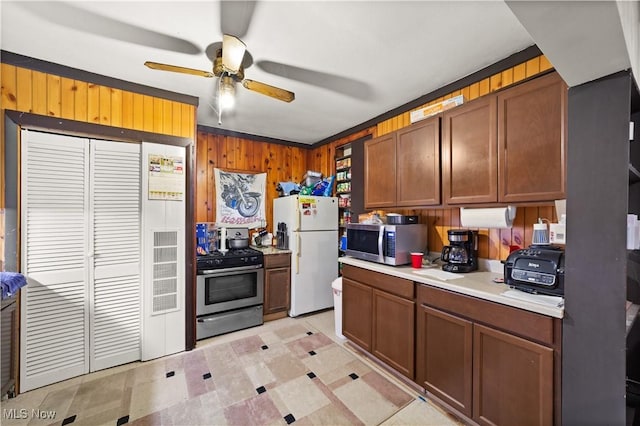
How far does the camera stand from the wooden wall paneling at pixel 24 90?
6.32 ft

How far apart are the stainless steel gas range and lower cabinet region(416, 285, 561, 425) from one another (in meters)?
1.92

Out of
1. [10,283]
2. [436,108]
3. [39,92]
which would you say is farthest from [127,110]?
[436,108]

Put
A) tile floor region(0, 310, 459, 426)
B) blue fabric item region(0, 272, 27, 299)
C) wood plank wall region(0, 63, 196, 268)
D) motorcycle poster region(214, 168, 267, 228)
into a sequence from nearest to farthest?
blue fabric item region(0, 272, 27, 299)
tile floor region(0, 310, 459, 426)
wood plank wall region(0, 63, 196, 268)
motorcycle poster region(214, 168, 267, 228)

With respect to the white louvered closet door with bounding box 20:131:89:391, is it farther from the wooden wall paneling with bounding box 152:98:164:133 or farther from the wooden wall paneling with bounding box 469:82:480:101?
the wooden wall paneling with bounding box 469:82:480:101

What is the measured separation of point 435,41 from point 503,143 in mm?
824

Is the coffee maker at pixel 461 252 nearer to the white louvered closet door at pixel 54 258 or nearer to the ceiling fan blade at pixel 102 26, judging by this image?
the ceiling fan blade at pixel 102 26

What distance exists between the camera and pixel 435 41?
5.72 feet

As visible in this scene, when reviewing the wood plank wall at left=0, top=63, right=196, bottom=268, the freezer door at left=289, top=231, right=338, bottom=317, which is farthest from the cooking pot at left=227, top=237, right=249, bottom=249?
the wood plank wall at left=0, top=63, right=196, bottom=268

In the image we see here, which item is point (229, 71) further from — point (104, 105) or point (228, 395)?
point (228, 395)

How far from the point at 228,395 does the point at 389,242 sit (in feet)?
5.67

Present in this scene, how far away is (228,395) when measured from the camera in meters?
1.92

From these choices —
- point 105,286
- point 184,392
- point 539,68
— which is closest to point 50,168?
point 105,286

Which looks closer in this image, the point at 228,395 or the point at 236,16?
the point at 236,16

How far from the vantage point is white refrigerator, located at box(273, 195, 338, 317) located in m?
3.36
